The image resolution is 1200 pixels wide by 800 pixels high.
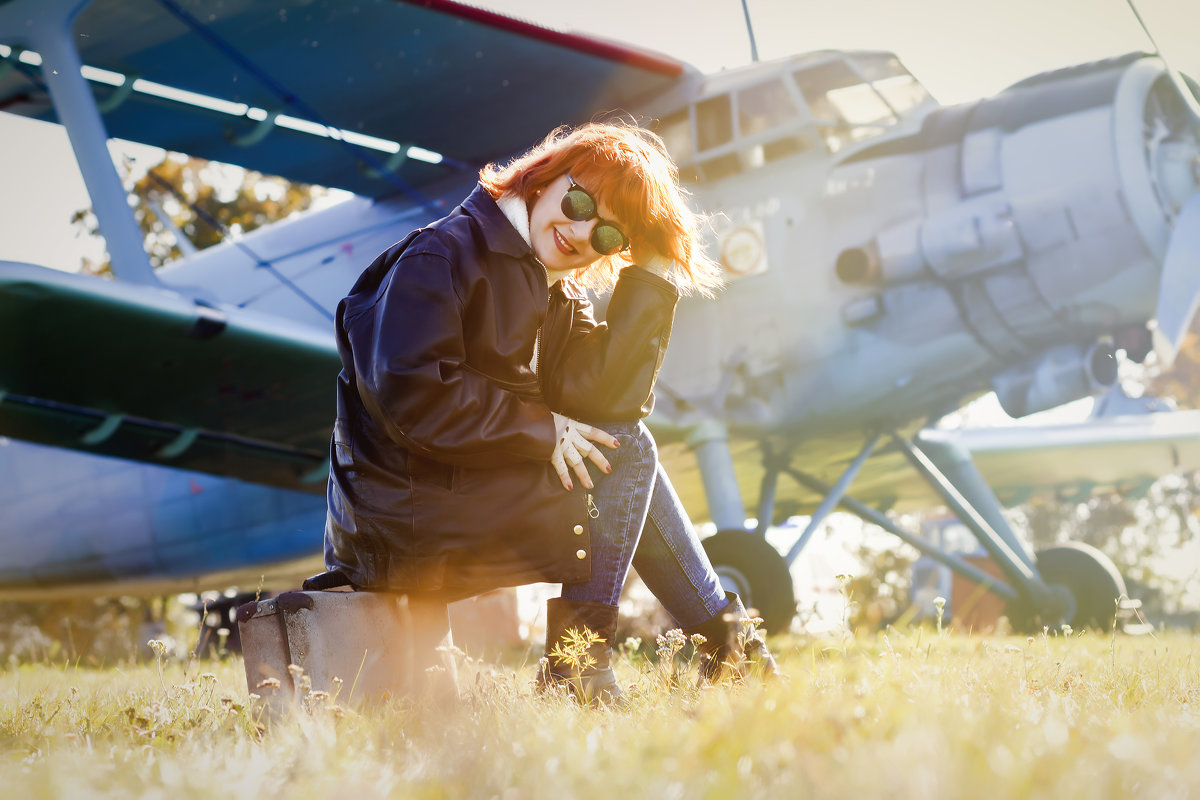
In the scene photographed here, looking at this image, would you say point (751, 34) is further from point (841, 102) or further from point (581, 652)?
point (581, 652)

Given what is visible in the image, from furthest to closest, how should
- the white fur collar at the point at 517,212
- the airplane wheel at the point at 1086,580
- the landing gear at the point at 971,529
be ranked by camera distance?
the airplane wheel at the point at 1086,580 < the landing gear at the point at 971,529 < the white fur collar at the point at 517,212

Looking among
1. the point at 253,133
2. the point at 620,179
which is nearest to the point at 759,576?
the point at 620,179

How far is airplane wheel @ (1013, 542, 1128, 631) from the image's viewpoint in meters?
5.57

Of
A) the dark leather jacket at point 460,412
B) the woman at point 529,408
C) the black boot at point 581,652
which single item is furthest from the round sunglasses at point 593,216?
the black boot at point 581,652

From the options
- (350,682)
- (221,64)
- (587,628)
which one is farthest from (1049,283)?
(221,64)

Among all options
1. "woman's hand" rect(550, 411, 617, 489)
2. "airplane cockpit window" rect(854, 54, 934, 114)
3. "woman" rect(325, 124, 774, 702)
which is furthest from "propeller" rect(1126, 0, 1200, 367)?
"woman's hand" rect(550, 411, 617, 489)

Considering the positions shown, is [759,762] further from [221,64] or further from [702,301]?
[221,64]

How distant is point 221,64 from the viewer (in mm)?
5102

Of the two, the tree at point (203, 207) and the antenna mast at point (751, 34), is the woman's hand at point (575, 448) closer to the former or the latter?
the antenna mast at point (751, 34)

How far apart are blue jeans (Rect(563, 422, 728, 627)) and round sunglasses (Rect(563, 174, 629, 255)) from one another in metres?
0.34

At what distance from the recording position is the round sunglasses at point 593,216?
1.84 m

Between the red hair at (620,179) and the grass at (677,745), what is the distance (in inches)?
33.1

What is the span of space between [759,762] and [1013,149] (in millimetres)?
3643

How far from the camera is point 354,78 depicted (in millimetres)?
5074
